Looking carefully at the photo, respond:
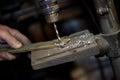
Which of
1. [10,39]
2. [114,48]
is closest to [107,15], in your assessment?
[114,48]

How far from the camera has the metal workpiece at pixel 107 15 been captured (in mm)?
576

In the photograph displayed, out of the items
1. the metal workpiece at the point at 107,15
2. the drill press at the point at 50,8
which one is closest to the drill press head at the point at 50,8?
the drill press at the point at 50,8

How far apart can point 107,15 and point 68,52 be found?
0.49ft

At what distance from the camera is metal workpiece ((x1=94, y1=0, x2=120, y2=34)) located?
58cm

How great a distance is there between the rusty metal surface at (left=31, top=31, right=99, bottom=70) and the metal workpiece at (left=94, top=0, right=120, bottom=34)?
5cm

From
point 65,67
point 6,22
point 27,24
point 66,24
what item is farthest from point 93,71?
point 6,22

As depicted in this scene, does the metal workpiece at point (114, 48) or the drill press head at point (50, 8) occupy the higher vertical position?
the drill press head at point (50, 8)

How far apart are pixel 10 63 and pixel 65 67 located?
12.4 inches

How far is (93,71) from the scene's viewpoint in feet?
3.63

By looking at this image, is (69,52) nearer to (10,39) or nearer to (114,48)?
(114,48)

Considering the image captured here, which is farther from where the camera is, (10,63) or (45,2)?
(10,63)

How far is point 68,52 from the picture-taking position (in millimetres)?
594

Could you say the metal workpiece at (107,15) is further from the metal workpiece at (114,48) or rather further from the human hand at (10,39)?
the human hand at (10,39)

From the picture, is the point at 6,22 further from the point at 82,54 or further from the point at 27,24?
the point at 82,54
